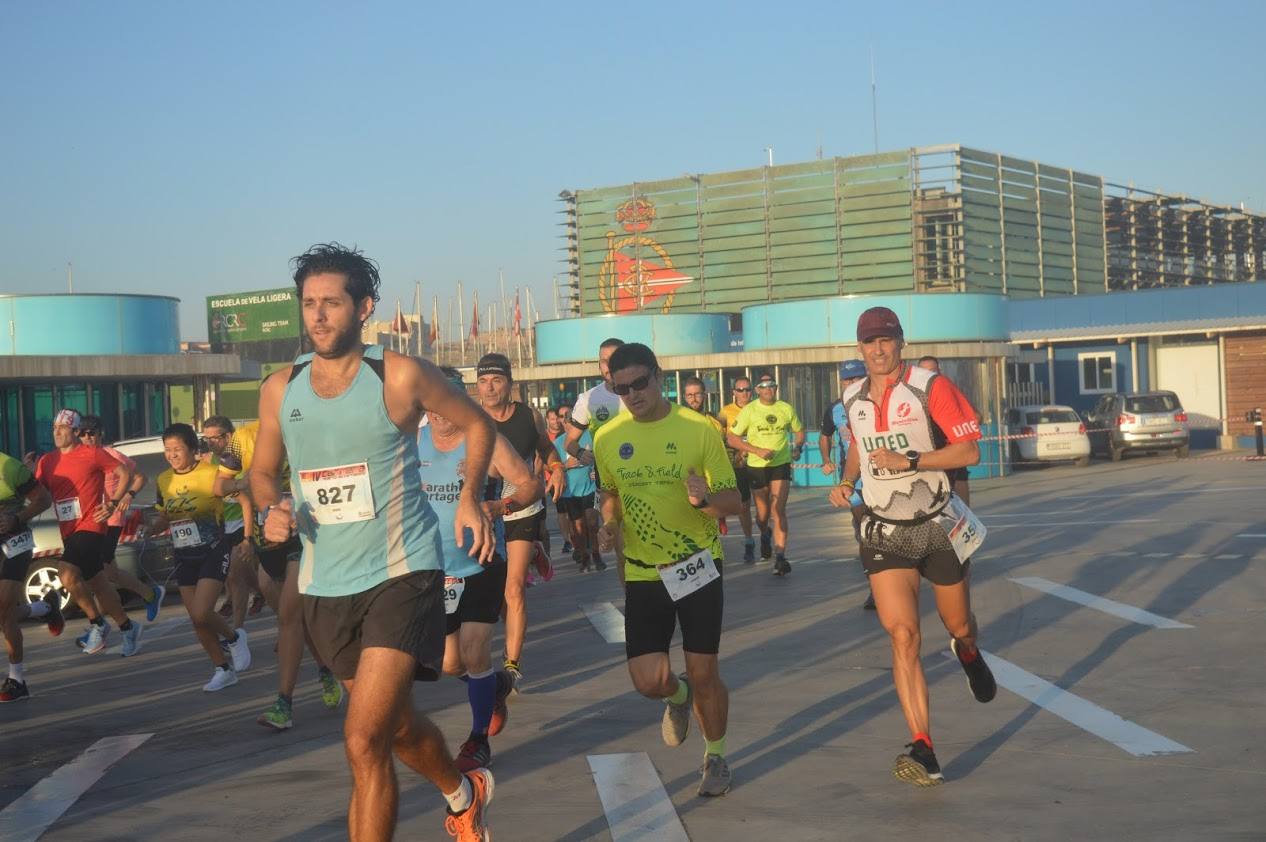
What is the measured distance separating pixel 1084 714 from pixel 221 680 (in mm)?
5423

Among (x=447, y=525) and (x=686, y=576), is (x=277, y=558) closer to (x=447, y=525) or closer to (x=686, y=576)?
(x=447, y=525)

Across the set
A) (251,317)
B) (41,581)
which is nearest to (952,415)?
(41,581)

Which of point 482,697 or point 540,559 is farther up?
point 540,559

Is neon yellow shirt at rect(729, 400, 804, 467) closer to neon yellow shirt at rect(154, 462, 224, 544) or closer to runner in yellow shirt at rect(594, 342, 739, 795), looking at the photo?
neon yellow shirt at rect(154, 462, 224, 544)

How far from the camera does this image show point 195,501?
Answer: 1046cm

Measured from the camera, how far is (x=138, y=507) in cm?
1547

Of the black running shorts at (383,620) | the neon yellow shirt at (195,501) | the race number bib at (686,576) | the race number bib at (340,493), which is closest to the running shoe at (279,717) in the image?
the neon yellow shirt at (195,501)

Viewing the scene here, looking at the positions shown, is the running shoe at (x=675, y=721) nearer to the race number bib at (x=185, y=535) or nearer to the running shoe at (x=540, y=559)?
the running shoe at (x=540, y=559)

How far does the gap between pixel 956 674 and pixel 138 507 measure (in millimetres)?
9637

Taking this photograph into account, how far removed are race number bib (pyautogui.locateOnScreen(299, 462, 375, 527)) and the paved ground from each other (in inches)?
61.2

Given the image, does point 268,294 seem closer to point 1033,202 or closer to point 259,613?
point 1033,202

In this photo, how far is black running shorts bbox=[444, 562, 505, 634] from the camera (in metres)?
7.20

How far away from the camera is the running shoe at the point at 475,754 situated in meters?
6.57

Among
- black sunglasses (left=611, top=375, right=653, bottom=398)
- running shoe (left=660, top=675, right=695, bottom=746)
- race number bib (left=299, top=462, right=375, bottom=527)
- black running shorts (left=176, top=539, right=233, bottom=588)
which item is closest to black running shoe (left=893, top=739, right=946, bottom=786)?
running shoe (left=660, top=675, right=695, bottom=746)
